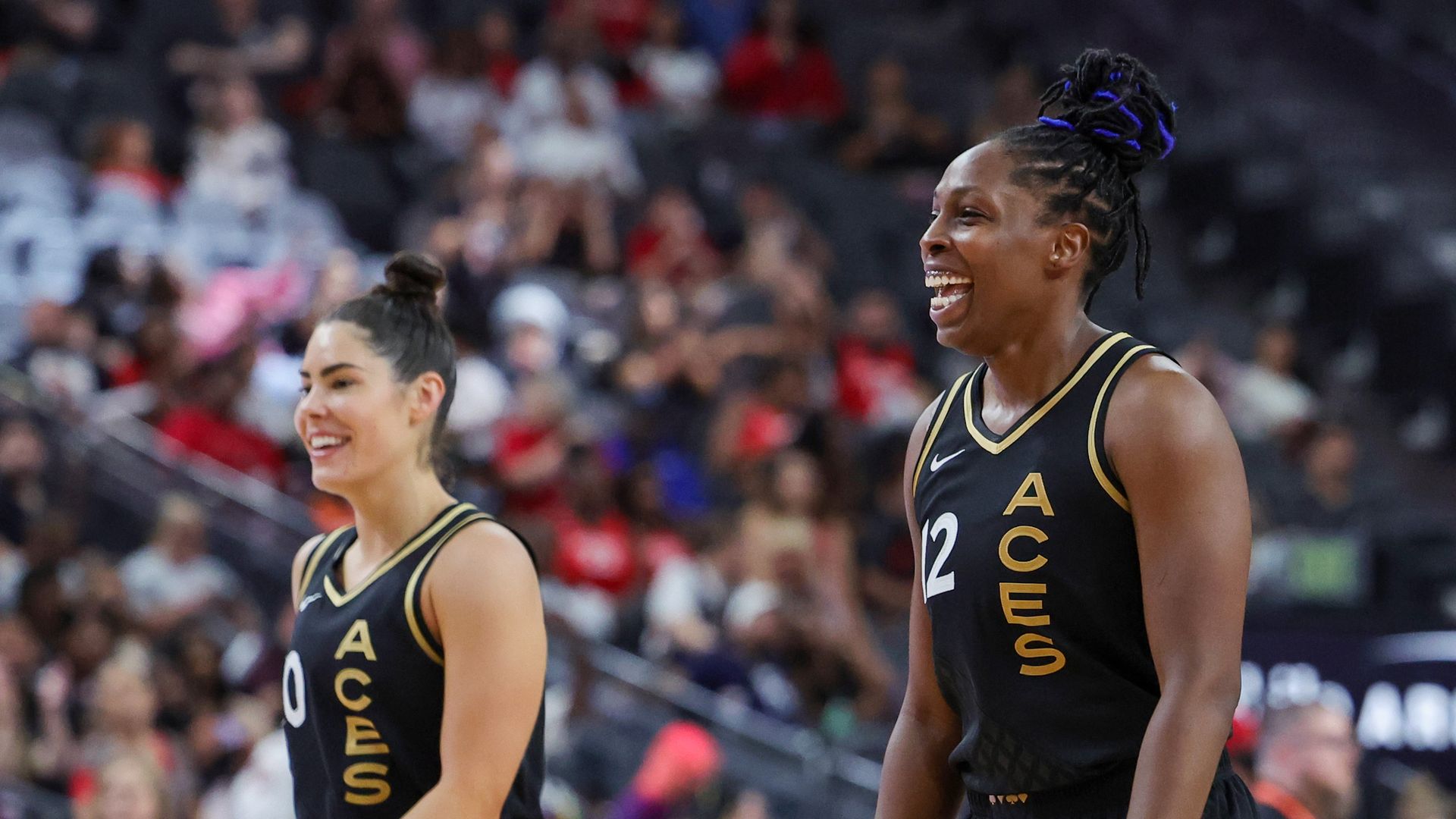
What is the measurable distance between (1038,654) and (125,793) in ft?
15.2

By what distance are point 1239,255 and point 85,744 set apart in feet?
27.6

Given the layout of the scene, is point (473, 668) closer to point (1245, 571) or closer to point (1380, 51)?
point (1245, 571)

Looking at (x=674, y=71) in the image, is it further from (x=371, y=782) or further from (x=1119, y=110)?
(x=1119, y=110)

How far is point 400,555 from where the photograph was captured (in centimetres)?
326

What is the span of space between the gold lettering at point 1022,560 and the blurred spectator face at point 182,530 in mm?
5517

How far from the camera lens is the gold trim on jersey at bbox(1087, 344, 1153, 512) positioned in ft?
8.25

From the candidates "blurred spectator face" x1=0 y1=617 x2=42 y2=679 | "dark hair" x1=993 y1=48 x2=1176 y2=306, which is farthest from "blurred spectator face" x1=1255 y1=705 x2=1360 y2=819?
"blurred spectator face" x1=0 y1=617 x2=42 y2=679

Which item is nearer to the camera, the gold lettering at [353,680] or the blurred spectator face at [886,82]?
the gold lettering at [353,680]

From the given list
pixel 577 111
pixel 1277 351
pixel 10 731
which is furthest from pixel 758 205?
pixel 10 731

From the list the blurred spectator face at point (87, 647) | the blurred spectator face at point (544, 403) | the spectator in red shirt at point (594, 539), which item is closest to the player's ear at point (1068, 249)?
the blurred spectator face at point (87, 647)

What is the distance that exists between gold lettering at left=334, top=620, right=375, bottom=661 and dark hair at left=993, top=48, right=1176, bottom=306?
142 cm

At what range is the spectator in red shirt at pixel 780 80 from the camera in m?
12.7

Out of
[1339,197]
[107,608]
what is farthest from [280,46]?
[1339,197]

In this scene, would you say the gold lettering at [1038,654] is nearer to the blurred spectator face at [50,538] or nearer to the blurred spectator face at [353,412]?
the blurred spectator face at [353,412]
